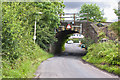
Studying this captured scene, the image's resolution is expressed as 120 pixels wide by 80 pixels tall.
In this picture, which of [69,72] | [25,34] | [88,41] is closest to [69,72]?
[69,72]

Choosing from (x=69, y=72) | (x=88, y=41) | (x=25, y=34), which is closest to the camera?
(x=69, y=72)

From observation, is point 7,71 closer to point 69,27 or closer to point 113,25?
point 113,25

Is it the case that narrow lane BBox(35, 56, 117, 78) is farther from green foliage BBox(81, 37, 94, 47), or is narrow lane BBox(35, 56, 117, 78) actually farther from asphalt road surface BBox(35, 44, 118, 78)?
green foliage BBox(81, 37, 94, 47)

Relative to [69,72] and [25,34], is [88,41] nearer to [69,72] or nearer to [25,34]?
[25,34]

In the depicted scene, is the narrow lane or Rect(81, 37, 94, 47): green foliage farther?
Rect(81, 37, 94, 47): green foliage

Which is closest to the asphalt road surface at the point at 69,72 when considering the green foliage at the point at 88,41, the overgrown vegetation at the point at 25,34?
the overgrown vegetation at the point at 25,34

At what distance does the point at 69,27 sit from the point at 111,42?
29.9 ft

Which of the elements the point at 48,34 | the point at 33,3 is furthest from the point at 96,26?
the point at 33,3

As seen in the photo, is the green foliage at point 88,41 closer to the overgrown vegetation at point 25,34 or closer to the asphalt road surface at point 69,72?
the overgrown vegetation at point 25,34

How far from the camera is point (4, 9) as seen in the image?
31.7ft

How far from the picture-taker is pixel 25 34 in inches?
580

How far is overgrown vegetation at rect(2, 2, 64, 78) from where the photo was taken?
9.16m

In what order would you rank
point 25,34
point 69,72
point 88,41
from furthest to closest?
point 88,41
point 25,34
point 69,72

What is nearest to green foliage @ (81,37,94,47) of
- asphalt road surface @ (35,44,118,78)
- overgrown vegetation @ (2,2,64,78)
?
overgrown vegetation @ (2,2,64,78)
